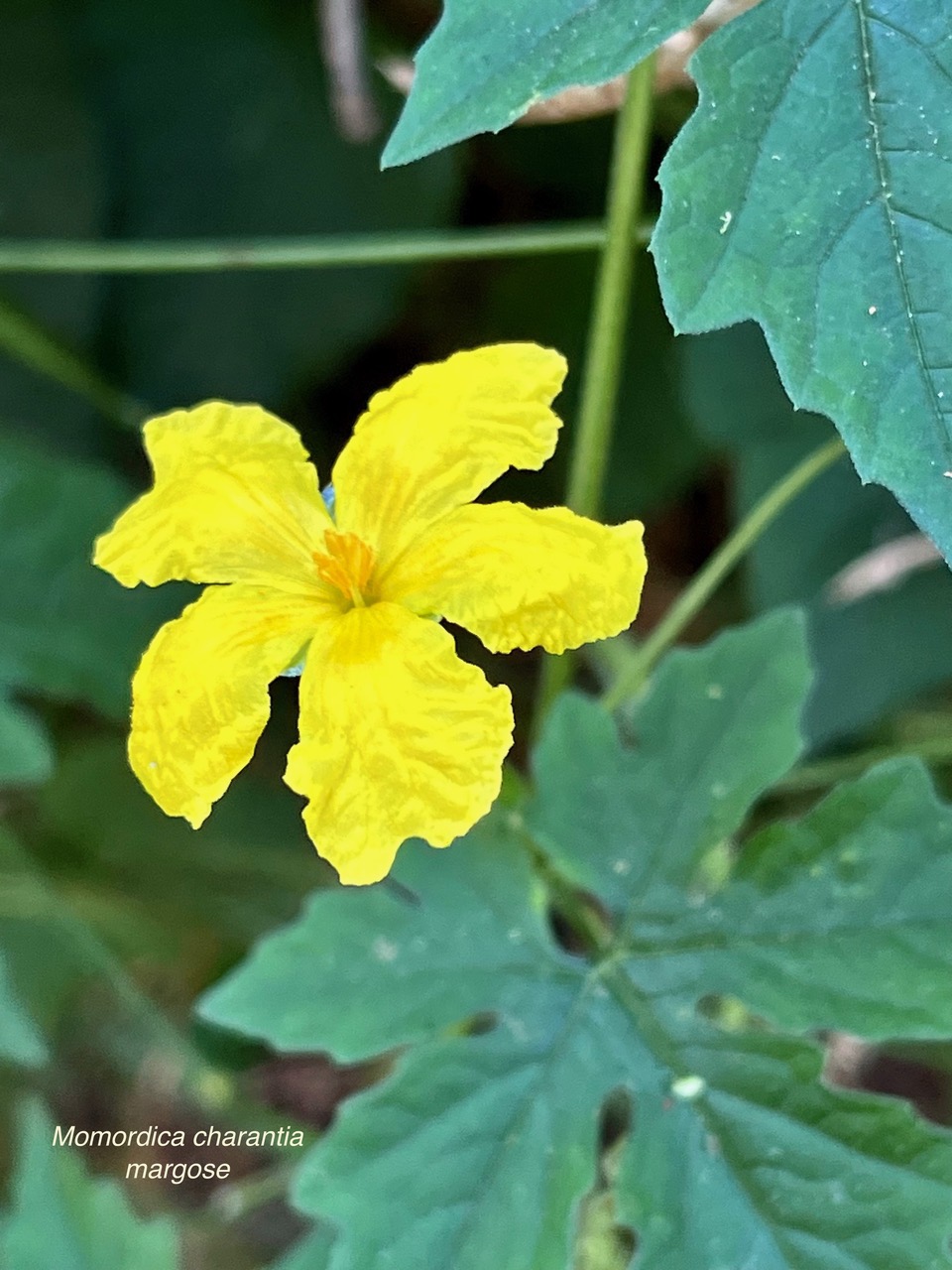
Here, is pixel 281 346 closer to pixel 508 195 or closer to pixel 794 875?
pixel 508 195

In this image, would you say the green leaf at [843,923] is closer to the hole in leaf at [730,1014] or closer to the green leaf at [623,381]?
the hole in leaf at [730,1014]

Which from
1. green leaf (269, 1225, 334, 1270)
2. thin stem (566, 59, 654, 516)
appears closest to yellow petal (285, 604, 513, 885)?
thin stem (566, 59, 654, 516)

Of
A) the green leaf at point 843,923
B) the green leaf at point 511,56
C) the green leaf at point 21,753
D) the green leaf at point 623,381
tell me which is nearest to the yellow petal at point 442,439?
the green leaf at point 511,56

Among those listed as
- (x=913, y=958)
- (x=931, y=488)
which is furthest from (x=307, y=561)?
(x=913, y=958)

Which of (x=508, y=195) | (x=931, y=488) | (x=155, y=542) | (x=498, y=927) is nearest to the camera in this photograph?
(x=931, y=488)

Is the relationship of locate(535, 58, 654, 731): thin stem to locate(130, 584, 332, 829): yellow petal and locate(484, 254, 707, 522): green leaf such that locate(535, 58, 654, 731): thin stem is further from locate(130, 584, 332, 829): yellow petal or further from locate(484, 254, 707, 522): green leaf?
locate(484, 254, 707, 522): green leaf

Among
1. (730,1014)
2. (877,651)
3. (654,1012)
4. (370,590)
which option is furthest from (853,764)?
(370,590)
